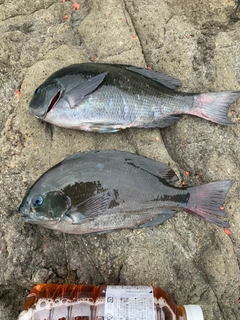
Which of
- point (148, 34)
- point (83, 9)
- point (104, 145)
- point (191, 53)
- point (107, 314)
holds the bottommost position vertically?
point (107, 314)

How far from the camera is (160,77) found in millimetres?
2611

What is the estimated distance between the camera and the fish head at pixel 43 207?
216 cm

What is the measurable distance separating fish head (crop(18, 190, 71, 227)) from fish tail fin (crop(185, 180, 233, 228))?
2.72 ft

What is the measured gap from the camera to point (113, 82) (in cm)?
247

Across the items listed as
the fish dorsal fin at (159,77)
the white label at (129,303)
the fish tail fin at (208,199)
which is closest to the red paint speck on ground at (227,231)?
the fish tail fin at (208,199)

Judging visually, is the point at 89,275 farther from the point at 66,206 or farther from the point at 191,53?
the point at 191,53

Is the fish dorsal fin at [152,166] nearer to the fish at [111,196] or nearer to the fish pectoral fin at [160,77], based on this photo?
the fish at [111,196]

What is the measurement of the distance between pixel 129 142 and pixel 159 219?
1.98ft

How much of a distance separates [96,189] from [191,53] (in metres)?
1.31

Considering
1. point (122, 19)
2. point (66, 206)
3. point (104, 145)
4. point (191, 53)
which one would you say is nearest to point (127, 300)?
point (66, 206)

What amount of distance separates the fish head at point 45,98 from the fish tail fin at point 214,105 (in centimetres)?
96

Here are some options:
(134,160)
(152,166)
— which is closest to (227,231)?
(152,166)

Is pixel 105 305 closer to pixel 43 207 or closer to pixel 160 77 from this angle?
pixel 43 207

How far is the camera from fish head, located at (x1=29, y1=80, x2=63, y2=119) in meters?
2.39
